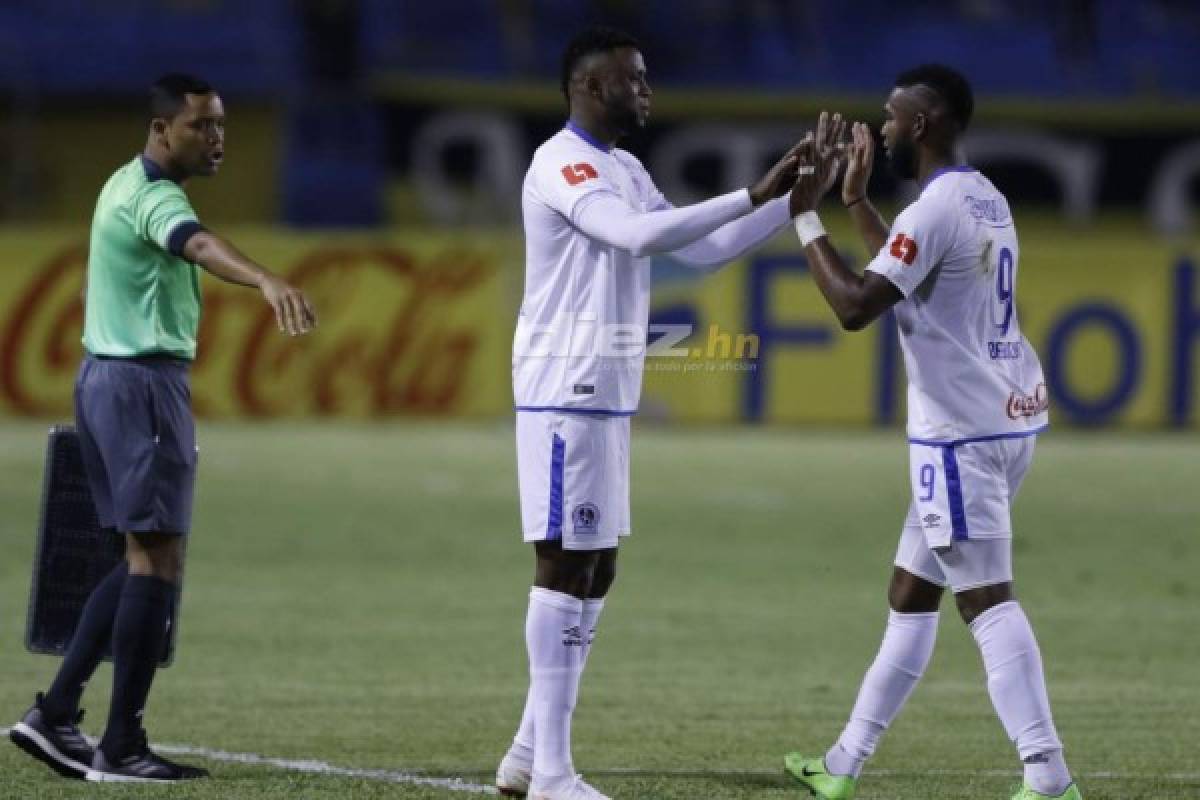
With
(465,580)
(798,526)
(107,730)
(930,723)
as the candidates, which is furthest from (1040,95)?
(107,730)

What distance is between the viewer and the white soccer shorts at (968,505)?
6520 millimetres

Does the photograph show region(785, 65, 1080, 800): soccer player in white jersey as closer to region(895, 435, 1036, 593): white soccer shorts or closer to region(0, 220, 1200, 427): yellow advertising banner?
region(895, 435, 1036, 593): white soccer shorts

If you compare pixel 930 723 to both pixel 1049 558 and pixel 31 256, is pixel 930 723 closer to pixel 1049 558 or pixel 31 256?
pixel 1049 558

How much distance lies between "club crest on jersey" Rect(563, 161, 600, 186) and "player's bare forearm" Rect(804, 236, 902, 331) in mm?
642

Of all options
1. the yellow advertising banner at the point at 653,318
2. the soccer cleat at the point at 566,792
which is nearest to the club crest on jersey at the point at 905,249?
the soccer cleat at the point at 566,792

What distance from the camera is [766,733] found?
27.0 ft

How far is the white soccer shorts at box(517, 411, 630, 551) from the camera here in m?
6.61

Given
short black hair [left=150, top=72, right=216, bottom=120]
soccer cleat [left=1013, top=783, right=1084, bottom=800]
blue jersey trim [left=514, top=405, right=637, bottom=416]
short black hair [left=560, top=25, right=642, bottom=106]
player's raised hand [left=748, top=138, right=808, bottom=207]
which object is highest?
short black hair [left=560, top=25, right=642, bottom=106]

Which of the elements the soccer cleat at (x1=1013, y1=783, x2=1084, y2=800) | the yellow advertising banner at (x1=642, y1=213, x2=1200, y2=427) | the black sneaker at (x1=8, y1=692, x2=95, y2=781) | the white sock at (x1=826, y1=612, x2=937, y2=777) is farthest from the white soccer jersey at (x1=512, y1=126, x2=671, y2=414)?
the yellow advertising banner at (x1=642, y1=213, x2=1200, y2=427)

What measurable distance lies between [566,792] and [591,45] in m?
2.12

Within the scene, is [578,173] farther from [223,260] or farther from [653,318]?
[653,318]

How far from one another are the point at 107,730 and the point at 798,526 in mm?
8720

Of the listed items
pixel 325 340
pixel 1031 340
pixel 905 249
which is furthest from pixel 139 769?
pixel 1031 340

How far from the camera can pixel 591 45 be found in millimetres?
6695
